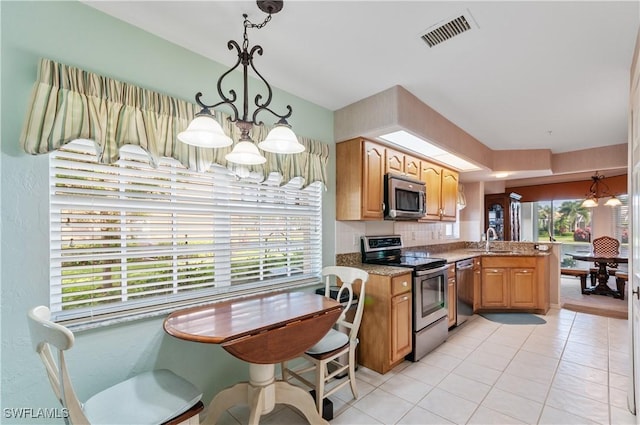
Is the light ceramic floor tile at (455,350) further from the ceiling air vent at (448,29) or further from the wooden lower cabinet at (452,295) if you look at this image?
the ceiling air vent at (448,29)

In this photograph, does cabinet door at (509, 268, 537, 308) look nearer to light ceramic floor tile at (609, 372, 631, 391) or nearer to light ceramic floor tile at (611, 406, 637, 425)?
light ceramic floor tile at (609, 372, 631, 391)

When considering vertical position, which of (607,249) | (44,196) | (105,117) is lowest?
(607,249)

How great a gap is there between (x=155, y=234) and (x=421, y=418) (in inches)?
85.3

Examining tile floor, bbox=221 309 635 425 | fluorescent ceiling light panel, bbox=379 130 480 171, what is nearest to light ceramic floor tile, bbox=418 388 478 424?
tile floor, bbox=221 309 635 425

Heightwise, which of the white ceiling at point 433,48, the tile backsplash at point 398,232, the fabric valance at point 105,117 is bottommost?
the tile backsplash at point 398,232

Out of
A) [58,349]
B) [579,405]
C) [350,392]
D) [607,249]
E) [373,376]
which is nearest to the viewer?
[58,349]

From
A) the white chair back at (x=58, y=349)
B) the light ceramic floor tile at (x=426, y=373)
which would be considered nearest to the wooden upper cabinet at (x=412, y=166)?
the light ceramic floor tile at (x=426, y=373)

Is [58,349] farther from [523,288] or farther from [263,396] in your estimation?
[523,288]

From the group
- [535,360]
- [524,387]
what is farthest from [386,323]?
[535,360]

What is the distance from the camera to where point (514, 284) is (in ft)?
14.0

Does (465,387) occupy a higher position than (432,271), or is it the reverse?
(432,271)

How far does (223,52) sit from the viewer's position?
6.78ft

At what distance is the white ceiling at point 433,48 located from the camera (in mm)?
1670

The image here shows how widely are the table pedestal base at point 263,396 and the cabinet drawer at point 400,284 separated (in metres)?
1.14
